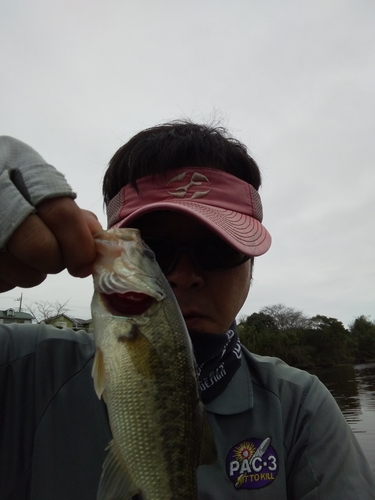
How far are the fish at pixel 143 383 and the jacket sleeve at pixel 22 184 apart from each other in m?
0.31

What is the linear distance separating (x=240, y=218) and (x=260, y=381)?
1.07 m

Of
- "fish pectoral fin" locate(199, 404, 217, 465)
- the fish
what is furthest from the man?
"fish pectoral fin" locate(199, 404, 217, 465)

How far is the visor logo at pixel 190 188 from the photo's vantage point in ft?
7.64

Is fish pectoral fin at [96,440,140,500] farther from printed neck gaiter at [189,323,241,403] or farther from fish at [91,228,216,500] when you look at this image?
printed neck gaiter at [189,323,241,403]

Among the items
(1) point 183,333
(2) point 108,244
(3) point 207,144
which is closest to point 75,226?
(2) point 108,244

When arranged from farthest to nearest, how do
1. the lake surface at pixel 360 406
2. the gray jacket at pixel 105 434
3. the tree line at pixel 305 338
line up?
the tree line at pixel 305 338 → the lake surface at pixel 360 406 → the gray jacket at pixel 105 434

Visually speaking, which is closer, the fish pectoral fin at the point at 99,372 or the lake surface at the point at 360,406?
the fish pectoral fin at the point at 99,372

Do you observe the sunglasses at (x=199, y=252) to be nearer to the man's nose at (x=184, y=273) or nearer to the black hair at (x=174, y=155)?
the man's nose at (x=184, y=273)

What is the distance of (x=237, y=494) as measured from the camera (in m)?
2.07

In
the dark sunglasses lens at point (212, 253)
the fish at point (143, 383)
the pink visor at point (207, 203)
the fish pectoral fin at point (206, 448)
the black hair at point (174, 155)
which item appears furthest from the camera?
the black hair at point (174, 155)

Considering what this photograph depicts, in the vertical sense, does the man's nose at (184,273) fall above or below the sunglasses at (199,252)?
below

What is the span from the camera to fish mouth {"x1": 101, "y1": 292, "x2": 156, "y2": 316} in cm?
163

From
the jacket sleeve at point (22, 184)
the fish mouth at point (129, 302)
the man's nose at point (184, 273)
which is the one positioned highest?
the jacket sleeve at point (22, 184)

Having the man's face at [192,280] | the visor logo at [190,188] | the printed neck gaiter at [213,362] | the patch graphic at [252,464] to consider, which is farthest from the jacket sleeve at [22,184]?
the patch graphic at [252,464]
